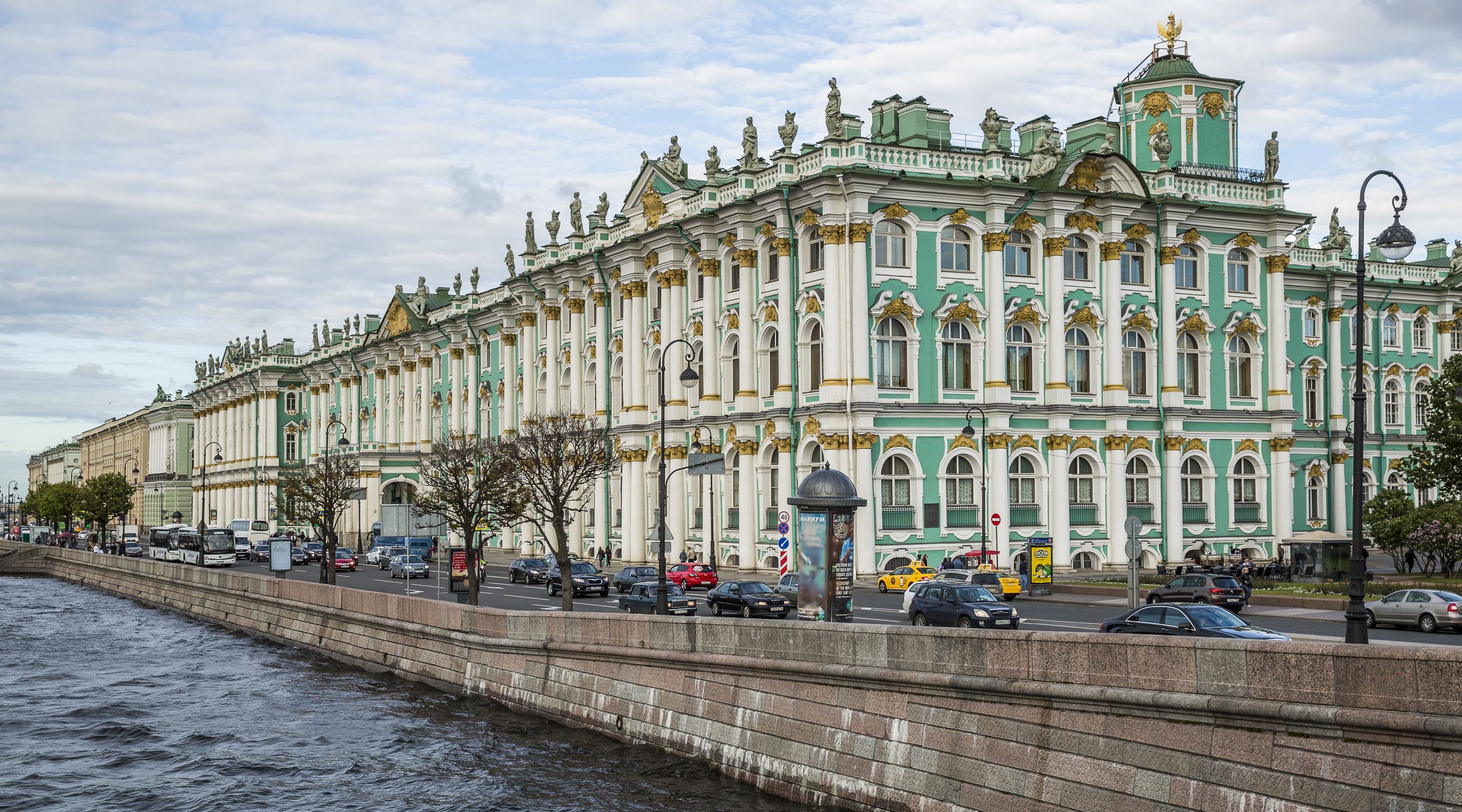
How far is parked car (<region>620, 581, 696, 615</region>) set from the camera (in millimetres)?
43656

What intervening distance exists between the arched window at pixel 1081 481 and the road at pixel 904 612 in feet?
41.9

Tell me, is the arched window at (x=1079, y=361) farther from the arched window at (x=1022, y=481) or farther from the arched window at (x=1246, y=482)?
the arched window at (x=1246, y=482)

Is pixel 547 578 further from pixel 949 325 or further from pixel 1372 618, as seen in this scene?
pixel 1372 618

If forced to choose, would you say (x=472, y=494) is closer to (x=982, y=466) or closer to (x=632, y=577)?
(x=632, y=577)

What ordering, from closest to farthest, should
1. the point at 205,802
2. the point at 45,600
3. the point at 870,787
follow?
1. the point at 870,787
2. the point at 205,802
3. the point at 45,600

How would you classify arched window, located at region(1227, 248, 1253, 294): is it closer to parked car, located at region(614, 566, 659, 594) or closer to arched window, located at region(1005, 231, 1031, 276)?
arched window, located at region(1005, 231, 1031, 276)

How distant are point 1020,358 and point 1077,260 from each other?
5.64 meters

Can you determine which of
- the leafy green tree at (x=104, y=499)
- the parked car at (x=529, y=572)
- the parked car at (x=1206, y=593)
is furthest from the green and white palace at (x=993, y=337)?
the leafy green tree at (x=104, y=499)

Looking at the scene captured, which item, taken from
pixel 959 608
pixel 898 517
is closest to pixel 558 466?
pixel 898 517

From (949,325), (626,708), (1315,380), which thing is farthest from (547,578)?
(1315,380)

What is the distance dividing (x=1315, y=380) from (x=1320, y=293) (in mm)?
4916

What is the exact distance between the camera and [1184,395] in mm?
65688

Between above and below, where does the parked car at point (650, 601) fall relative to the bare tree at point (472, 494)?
below

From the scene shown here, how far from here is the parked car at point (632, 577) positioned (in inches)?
2221
